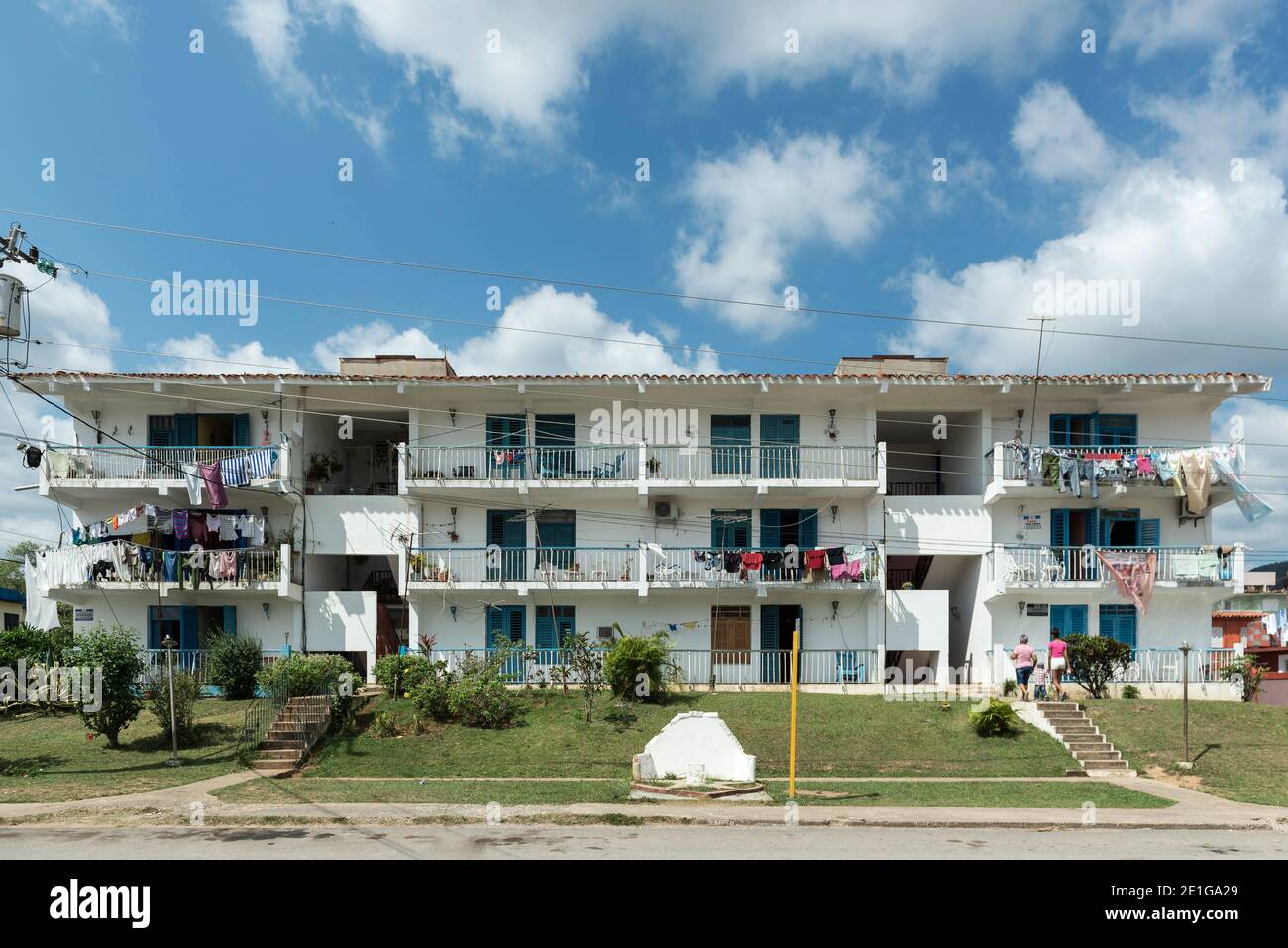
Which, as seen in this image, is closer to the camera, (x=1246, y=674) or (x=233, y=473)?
(x=1246, y=674)

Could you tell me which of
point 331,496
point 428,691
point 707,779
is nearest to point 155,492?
point 331,496

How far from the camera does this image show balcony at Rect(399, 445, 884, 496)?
81.9 feet

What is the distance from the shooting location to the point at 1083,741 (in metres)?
19.4

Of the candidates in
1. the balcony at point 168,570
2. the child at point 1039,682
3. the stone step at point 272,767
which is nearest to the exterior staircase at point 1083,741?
the child at point 1039,682

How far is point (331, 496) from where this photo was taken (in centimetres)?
2612

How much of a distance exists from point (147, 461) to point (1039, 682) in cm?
2407

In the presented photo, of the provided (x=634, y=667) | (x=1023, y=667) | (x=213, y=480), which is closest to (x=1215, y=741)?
(x=1023, y=667)

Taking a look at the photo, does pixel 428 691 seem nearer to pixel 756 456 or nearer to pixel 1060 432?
pixel 756 456

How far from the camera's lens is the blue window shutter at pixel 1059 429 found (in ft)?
85.8

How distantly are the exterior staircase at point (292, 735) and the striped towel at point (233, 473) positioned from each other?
25.1ft

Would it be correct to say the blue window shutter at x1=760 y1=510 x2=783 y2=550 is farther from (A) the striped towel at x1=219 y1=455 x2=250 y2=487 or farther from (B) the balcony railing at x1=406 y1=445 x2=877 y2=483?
(A) the striped towel at x1=219 y1=455 x2=250 y2=487

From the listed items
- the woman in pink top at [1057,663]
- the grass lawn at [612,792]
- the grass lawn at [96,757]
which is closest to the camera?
the grass lawn at [612,792]

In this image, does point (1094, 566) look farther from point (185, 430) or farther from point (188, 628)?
point (185, 430)

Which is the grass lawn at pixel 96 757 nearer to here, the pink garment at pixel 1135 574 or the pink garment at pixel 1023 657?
the pink garment at pixel 1023 657
